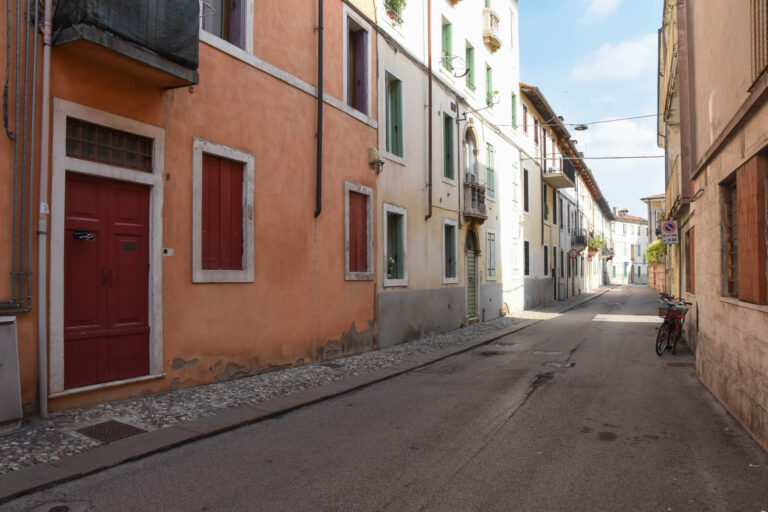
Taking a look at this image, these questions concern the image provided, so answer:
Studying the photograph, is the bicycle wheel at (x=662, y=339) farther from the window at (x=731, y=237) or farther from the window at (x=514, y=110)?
the window at (x=514, y=110)

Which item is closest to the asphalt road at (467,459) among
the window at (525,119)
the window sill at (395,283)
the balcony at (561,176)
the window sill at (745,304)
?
the window sill at (745,304)

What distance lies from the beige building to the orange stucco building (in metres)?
6.39

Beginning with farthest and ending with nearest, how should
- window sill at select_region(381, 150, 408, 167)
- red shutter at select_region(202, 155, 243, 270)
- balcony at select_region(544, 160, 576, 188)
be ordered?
balcony at select_region(544, 160, 576, 188)
window sill at select_region(381, 150, 408, 167)
red shutter at select_region(202, 155, 243, 270)

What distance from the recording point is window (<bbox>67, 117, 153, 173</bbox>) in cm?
641

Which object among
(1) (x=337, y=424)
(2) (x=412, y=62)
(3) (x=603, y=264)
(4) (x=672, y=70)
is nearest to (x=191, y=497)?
(1) (x=337, y=424)

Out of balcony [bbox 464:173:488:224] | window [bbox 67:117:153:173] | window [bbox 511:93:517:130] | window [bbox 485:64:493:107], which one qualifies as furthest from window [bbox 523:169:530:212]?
window [bbox 67:117:153:173]

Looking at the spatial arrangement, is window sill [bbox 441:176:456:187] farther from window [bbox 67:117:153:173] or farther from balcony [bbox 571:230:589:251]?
balcony [bbox 571:230:589:251]

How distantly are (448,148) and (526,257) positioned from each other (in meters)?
10.0

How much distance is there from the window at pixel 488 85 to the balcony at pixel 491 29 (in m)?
0.84

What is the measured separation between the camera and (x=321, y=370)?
9414 mm

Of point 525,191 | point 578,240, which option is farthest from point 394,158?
point 578,240

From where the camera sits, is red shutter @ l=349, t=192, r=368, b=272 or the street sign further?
the street sign

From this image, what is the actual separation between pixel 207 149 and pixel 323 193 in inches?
118

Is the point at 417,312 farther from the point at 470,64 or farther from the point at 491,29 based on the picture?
the point at 491,29
